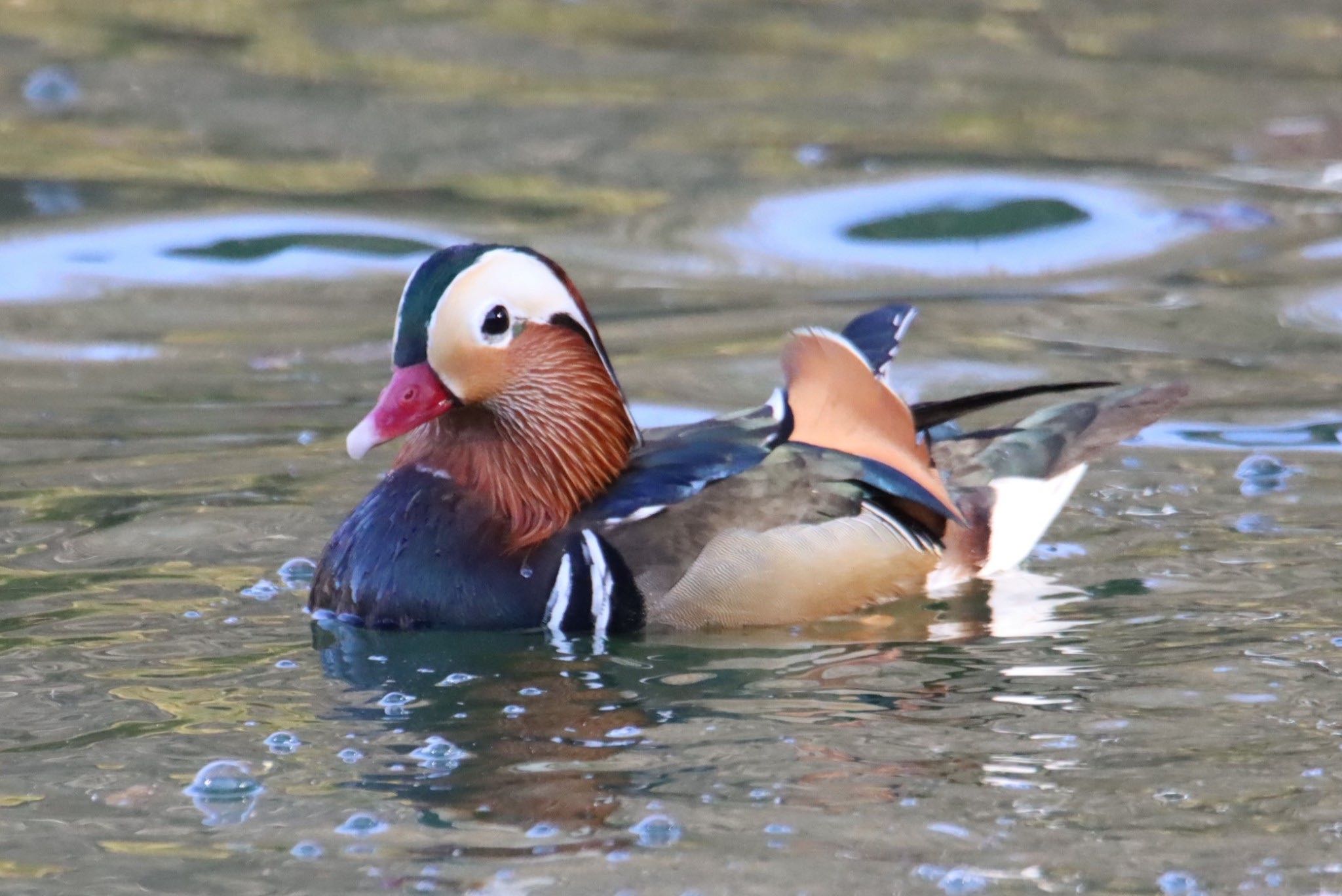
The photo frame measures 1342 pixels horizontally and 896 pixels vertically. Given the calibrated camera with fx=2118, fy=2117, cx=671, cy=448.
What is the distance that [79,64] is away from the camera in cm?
1065

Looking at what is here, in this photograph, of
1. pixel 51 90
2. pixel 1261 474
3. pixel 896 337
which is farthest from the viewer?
pixel 51 90

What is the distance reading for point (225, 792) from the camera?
12.9ft

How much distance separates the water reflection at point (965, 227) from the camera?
8641 mm

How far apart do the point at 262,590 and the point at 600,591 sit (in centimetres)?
93

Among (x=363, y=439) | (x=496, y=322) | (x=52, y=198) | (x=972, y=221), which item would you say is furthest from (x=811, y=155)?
(x=363, y=439)

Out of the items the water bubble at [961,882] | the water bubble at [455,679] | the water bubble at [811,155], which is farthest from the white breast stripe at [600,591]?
the water bubble at [811,155]

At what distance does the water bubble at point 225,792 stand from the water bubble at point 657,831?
71 centimetres

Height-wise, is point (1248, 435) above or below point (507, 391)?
below

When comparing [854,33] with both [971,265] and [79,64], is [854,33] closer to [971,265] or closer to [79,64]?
[971,265]

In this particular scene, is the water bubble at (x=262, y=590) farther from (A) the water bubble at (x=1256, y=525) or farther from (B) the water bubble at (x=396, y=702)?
(A) the water bubble at (x=1256, y=525)

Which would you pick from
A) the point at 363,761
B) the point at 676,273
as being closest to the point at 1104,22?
the point at 676,273

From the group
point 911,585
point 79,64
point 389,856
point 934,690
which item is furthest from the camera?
point 79,64

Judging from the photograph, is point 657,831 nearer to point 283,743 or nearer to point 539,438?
point 283,743

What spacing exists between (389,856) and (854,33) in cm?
860
